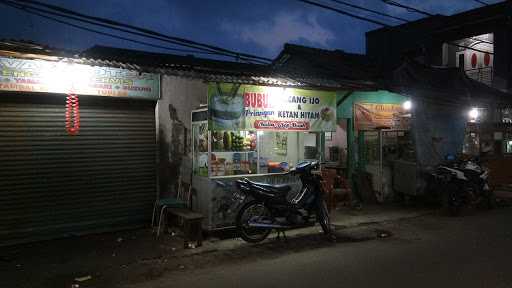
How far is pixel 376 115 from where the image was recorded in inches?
528

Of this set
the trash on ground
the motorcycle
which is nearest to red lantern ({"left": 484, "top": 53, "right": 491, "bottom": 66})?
the motorcycle

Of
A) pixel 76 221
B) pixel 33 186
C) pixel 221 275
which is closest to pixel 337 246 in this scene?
pixel 221 275

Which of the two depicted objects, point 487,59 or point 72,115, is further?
point 487,59

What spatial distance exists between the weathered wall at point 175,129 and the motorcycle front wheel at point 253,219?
6.73 feet

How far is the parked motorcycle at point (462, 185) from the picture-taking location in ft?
37.3

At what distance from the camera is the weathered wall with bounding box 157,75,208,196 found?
32.5 feet

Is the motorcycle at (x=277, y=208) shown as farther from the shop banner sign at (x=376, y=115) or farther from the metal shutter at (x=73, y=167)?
the shop banner sign at (x=376, y=115)

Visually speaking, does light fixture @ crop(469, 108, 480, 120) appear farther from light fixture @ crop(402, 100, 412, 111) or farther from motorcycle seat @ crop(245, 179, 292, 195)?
motorcycle seat @ crop(245, 179, 292, 195)

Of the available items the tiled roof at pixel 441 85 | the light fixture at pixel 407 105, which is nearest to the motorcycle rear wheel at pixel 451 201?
the tiled roof at pixel 441 85

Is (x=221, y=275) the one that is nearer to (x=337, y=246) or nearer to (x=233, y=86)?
(x=337, y=246)

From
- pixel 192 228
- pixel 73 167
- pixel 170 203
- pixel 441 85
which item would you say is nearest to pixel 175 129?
pixel 170 203

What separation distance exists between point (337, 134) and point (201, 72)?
624 centimetres

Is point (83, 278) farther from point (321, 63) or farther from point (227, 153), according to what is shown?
point (321, 63)

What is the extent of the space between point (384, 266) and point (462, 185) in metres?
6.10
